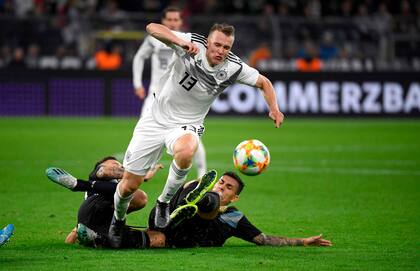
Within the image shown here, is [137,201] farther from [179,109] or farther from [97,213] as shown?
[179,109]

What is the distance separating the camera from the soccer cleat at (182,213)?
8.27m

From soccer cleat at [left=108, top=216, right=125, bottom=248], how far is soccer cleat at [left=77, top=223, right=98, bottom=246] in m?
0.15

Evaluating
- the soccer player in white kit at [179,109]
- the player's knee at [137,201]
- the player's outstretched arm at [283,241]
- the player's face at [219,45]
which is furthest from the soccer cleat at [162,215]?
the player's face at [219,45]

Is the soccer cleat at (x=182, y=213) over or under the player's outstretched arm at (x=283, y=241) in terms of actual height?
over

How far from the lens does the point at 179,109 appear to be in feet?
28.8

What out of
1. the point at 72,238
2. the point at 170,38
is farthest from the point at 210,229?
the point at 170,38

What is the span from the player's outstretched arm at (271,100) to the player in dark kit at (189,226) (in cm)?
68

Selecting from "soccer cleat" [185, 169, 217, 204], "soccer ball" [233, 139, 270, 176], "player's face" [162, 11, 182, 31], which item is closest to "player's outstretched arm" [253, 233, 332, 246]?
"soccer ball" [233, 139, 270, 176]

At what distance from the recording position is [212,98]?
8883mm

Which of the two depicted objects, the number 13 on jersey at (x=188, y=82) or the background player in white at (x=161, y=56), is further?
the background player in white at (x=161, y=56)

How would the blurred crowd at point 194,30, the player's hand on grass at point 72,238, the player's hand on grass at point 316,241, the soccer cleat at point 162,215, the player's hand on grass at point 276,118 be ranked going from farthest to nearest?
the blurred crowd at point 194,30 < the player's hand on grass at point 72,238 < the player's hand on grass at point 316,241 < the soccer cleat at point 162,215 < the player's hand on grass at point 276,118

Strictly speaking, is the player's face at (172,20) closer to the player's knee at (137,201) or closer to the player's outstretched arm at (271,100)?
the player's outstretched arm at (271,100)

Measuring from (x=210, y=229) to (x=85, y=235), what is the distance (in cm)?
120

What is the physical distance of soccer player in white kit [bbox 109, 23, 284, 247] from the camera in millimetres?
8406
